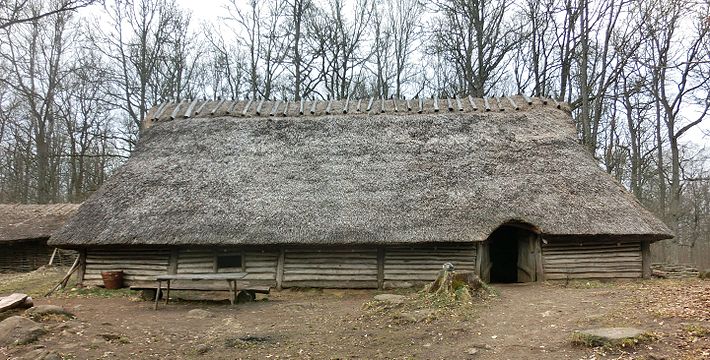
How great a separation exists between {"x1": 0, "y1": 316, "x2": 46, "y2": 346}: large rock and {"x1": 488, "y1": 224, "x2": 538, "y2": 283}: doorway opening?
11.1 m

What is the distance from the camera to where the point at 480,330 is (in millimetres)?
7512

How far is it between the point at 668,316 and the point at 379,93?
23280 millimetres

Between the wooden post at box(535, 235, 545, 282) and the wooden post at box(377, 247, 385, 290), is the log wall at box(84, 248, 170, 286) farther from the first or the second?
the wooden post at box(535, 235, 545, 282)

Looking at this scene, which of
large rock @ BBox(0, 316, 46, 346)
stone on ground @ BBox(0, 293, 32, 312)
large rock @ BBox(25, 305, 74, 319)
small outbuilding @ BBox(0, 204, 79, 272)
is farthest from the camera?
small outbuilding @ BBox(0, 204, 79, 272)

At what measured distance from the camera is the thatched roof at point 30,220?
20.9m

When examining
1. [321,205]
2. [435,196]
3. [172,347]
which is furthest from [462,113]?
[172,347]

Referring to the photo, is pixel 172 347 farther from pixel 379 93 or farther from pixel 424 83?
pixel 424 83

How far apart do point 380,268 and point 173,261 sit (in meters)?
5.99

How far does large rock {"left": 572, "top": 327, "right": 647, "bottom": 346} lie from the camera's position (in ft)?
19.8

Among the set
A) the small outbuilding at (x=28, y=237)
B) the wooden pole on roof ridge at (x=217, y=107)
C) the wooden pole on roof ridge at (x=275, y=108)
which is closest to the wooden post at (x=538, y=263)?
the wooden pole on roof ridge at (x=275, y=108)

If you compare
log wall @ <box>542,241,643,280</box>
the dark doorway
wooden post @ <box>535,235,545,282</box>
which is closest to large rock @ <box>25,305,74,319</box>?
wooden post @ <box>535,235,545,282</box>

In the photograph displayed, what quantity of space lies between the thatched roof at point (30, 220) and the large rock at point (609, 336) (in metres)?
22.3

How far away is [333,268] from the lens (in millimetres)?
13336

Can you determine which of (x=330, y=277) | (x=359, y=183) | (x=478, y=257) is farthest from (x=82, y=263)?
(x=478, y=257)
